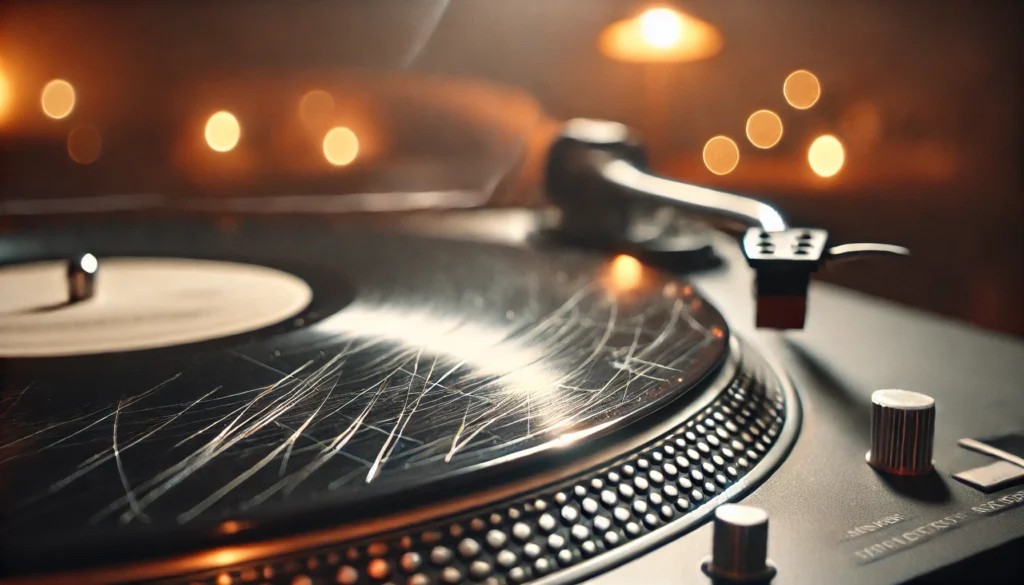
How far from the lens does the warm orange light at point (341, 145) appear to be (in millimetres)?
1450

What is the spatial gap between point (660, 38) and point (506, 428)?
0.96 m

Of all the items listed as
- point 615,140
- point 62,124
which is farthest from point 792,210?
point 62,124

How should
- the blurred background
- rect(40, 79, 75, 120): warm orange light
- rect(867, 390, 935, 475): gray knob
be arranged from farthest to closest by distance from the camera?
rect(40, 79, 75, 120): warm orange light → the blurred background → rect(867, 390, 935, 475): gray knob

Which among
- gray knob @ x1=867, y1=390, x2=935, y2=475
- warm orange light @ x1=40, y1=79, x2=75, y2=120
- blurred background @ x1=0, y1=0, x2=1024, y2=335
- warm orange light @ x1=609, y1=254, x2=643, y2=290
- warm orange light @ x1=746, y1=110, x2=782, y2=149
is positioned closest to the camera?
gray knob @ x1=867, y1=390, x2=935, y2=475

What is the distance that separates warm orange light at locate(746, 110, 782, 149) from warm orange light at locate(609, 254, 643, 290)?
60 centimetres

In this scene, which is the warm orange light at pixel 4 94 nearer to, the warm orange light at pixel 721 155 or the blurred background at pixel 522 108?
the blurred background at pixel 522 108

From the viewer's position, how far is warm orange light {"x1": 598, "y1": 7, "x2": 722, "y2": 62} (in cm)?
→ 123

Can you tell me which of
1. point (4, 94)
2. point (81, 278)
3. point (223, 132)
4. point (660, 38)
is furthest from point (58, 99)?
point (660, 38)

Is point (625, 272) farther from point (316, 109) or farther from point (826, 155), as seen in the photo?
point (316, 109)

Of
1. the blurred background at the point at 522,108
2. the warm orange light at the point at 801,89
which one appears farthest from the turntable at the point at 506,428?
the warm orange light at the point at 801,89

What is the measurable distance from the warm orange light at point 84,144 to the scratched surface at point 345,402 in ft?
2.61

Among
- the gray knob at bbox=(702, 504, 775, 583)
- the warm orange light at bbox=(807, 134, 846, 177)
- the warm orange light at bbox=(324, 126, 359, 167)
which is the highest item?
the warm orange light at bbox=(324, 126, 359, 167)

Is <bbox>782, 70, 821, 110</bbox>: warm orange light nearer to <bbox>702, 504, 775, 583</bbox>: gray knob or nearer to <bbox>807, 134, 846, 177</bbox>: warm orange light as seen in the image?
<bbox>807, 134, 846, 177</bbox>: warm orange light

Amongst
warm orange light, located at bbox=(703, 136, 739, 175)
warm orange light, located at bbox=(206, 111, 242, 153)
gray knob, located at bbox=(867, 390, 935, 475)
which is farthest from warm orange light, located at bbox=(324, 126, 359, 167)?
gray knob, located at bbox=(867, 390, 935, 475)
